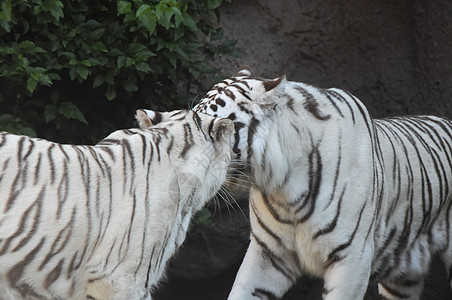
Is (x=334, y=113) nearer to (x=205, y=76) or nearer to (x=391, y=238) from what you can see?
(x=391, y=238)

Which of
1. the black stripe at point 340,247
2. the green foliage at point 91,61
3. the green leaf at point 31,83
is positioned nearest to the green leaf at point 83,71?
the green foliage at point 91,61

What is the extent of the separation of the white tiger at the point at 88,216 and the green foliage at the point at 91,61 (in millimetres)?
892

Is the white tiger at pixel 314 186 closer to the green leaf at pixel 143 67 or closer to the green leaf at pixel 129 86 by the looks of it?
the green leaf at pixel 143 67

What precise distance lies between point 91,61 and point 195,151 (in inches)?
40.6

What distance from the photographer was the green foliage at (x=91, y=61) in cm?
355

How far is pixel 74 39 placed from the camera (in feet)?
12.1

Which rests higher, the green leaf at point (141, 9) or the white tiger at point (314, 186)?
the green leaf at point (141, 9)

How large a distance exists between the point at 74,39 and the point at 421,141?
1.89 metres

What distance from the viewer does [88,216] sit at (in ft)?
8.62

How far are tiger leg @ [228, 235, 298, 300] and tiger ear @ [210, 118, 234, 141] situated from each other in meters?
0.85

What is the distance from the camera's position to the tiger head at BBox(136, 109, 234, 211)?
2.83 meters

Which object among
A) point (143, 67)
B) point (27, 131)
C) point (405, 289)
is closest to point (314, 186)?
point (143, 67)

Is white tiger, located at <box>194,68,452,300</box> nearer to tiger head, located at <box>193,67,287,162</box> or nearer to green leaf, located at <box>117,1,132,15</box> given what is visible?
tiger head, located at <box>193,67,287,162</box>

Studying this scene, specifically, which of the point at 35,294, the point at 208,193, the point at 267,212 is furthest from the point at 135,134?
the point at 267,212
